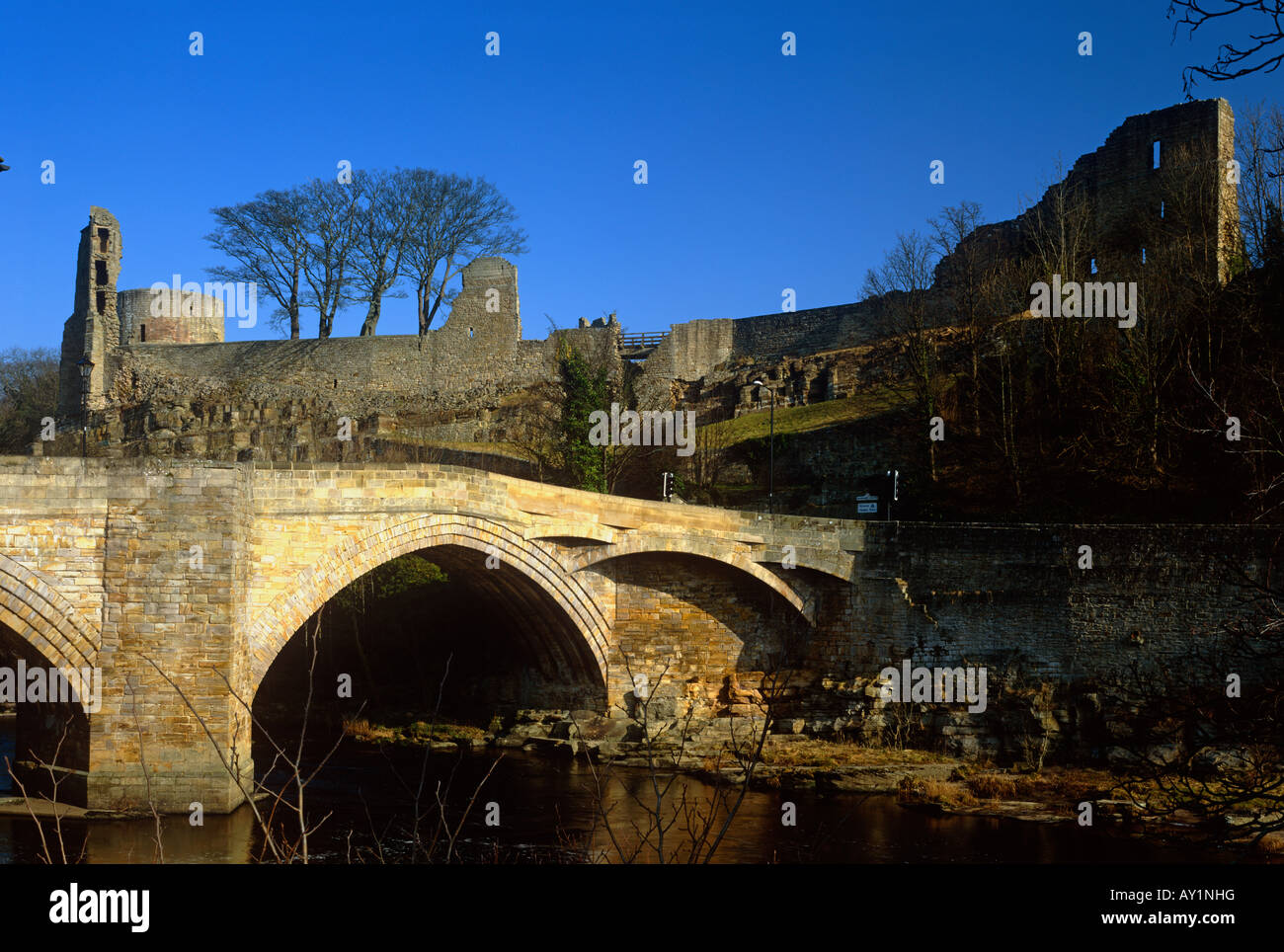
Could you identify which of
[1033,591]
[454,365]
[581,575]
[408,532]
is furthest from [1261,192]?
[454,365]

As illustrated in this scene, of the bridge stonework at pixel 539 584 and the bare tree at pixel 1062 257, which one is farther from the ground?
the bare tree at pixel 1062 257

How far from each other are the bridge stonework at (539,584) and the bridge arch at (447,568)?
33 millimetres

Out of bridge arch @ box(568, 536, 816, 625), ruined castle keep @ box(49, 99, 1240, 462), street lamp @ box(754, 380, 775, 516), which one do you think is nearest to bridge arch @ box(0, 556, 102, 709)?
bridge arch @ box(568, 536, 816, 625)

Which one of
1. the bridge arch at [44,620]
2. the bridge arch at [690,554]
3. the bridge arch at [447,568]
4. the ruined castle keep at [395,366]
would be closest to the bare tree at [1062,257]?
the ruined castle keep at [395,366]

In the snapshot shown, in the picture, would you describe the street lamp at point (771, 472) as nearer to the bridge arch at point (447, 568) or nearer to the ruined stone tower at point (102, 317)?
the bridge arch at point (447, 568)

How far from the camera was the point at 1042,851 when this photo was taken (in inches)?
655

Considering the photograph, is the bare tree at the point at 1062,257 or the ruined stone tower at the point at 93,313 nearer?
the bare tree at the point at 1062,257

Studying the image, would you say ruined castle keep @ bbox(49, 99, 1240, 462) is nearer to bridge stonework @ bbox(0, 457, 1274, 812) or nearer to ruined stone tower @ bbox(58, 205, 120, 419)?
ruined stone tower @ bbox(58, 205, 120, 419)

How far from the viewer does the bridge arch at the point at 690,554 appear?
22250 millimetres

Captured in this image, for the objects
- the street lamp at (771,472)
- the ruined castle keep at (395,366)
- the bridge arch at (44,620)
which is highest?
the ruined castle keep at (395,366)

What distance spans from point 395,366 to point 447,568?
22876 millimetres

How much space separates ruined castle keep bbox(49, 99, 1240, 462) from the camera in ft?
126

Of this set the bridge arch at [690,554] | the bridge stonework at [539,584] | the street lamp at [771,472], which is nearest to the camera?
the bridge stonework at [539,584]
